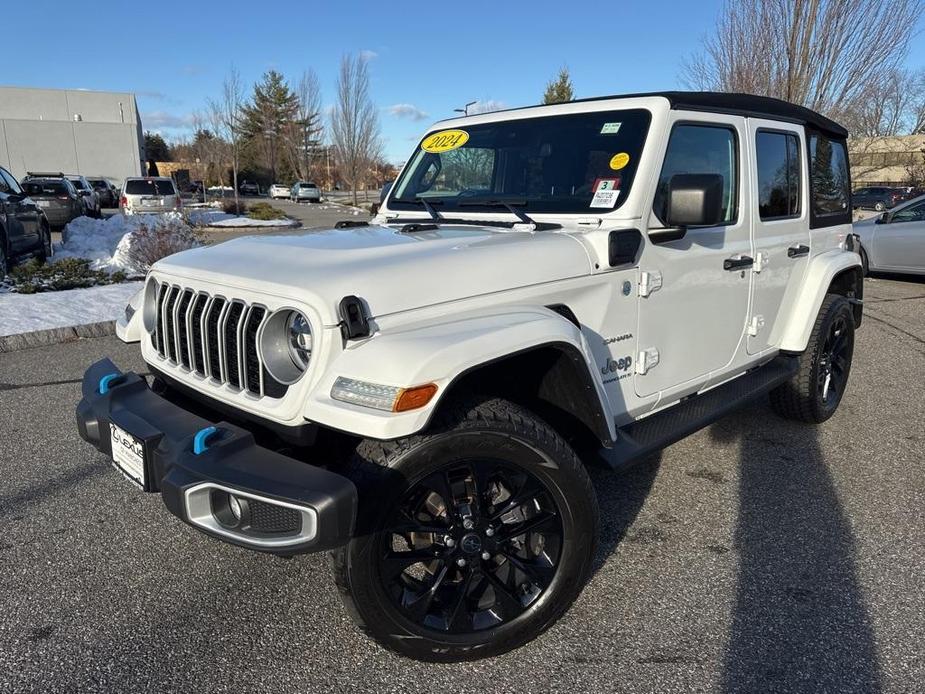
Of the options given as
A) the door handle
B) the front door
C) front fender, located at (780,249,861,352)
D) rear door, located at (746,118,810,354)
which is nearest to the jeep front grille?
the front door

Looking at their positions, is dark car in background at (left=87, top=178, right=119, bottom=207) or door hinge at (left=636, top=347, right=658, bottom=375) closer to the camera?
door hinge at (left=636, top=347, right=658, bottom=375)

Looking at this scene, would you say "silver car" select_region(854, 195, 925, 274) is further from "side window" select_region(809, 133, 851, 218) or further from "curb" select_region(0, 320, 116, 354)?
"curb" select_region(0, 320, 116, 354)

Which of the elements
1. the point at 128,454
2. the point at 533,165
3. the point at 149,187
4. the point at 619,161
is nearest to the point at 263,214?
the point at 149,187

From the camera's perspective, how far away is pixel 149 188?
19.9 m

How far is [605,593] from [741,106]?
2.53 metres

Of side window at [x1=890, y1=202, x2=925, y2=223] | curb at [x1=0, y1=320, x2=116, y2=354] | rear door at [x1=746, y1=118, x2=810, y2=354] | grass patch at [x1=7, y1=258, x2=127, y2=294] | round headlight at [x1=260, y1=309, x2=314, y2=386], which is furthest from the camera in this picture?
side window at [x1=890, y1=202, x2=925, y2=223]

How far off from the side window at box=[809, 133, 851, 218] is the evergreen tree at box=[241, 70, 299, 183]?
172 ft

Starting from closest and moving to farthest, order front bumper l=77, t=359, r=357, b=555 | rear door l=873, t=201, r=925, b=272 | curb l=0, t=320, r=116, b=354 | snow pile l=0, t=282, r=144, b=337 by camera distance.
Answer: front bumper l=77, t=359, r=357, b=555 < curb l=0, t=320, r=116, b=354 < snow pile l=0, t=282, r=144, b=337 < rear door l=873, t=201, r=925, b=272

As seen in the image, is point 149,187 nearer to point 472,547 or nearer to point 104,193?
point 104,193

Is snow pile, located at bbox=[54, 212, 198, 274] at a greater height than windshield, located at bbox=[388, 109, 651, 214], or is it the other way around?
windshield, located at bbox=[388, 109, 651, 214]

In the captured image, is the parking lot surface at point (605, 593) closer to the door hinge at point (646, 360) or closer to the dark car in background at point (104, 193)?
the door hinge at point (646, 360)

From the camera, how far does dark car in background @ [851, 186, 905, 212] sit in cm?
2462

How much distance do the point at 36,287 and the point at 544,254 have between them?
26.4 ft

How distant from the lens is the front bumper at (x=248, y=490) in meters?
1.89
